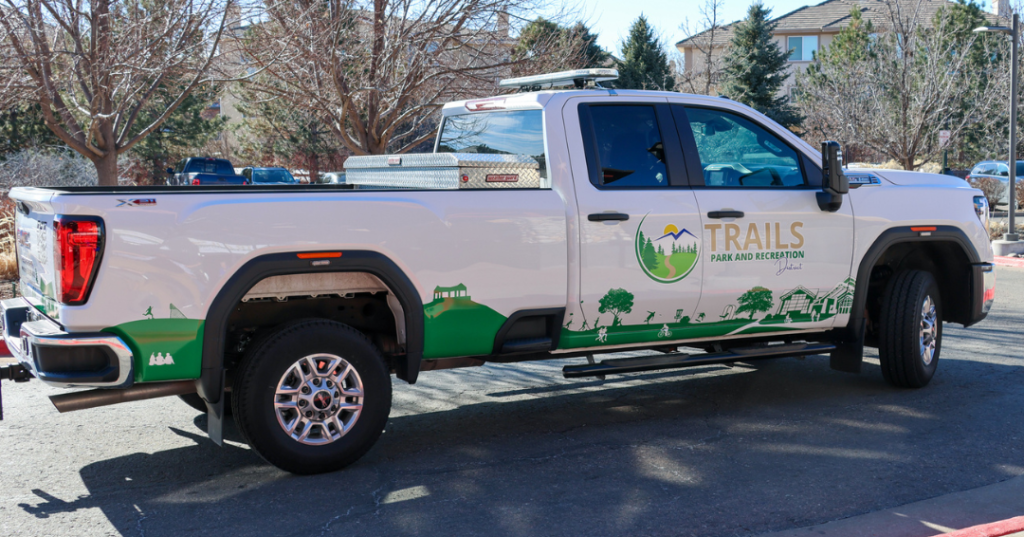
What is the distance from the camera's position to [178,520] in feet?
13.8

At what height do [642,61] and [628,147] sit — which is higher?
[642,61]

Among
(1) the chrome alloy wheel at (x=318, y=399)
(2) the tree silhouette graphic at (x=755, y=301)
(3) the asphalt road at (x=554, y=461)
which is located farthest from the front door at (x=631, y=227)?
(1) the chrome alloy wheel at (x=318, y=399)

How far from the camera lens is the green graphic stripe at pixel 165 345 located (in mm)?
4316

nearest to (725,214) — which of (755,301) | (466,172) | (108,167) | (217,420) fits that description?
(755,301)

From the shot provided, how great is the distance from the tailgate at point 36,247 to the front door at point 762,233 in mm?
3678

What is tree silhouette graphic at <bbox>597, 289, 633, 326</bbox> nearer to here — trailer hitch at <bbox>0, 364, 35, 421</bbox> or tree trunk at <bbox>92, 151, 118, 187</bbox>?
trailer hitch at <bbox>0, 364, 35, 421</bbox>

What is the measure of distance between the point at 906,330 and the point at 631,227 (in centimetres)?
243

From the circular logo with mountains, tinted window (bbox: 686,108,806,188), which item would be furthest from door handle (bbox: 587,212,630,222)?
tinted window (bbox: 686,108,806,188)

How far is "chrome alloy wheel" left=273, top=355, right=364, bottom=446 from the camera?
4.65 metres

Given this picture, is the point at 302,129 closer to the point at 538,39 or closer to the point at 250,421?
the point at 538,39

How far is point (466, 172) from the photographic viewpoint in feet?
16.6

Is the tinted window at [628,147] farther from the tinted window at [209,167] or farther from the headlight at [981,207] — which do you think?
the tinted window at [209,167]

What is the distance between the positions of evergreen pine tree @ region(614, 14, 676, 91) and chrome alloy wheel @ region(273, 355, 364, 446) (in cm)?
3418

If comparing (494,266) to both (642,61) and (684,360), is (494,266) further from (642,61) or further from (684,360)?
(642,61)
